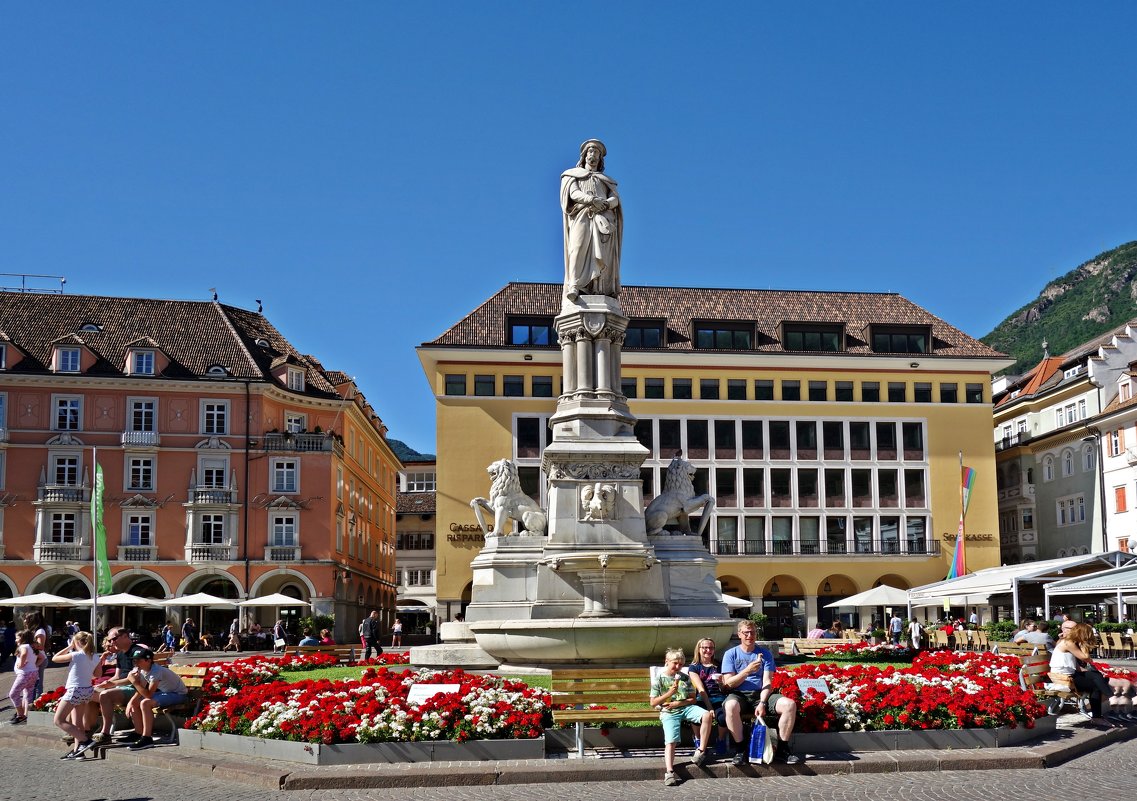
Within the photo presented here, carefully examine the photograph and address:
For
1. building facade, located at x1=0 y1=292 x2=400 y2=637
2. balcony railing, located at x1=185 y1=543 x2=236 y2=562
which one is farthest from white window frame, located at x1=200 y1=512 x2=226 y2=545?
balcony railing, located at x1=185 y1=543 x2=236 y2=562

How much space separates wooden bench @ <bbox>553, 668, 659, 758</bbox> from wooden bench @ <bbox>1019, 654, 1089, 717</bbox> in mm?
5440

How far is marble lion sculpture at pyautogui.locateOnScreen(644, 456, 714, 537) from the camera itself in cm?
2181

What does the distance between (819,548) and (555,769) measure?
52249mm

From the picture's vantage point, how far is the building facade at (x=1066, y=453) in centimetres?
5916

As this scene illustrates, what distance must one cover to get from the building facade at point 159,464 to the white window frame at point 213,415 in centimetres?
5

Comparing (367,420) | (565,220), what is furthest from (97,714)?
(367,420)

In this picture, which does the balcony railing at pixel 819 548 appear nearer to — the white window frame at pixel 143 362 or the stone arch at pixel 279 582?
the stone arch at pixel 279 582

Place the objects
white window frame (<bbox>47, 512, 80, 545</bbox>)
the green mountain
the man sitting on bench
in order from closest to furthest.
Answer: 1. the man sitting on bench
2. white window frame (<bbox>47, 512, 80, 545</bbox>)
3. the green mountain

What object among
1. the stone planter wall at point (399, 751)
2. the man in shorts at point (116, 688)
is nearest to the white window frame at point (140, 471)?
the man in shorts at point (116, 688)

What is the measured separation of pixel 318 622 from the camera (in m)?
54.5

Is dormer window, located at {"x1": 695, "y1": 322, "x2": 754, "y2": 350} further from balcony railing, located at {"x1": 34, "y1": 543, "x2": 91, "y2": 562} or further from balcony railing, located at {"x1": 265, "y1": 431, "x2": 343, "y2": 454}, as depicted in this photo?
balcony railing, located at {"x1": 34, "y1": 543, "x2": 91, "y2": 562}

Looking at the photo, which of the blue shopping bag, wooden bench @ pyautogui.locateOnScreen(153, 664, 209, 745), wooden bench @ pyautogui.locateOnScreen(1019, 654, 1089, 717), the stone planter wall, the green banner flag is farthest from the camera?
the green banner flag

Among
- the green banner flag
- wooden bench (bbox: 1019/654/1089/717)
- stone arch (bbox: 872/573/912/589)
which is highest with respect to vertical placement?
the green banner flag

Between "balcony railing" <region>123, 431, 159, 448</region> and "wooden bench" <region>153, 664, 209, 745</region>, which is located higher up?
"balcony railing" <region>123, 431, 159, 448</region>
